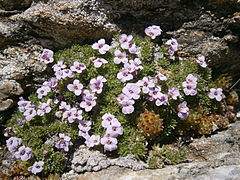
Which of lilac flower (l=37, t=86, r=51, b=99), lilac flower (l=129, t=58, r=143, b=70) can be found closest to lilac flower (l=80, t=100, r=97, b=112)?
lilac flower (l=37, t=86, r=51, b=99)

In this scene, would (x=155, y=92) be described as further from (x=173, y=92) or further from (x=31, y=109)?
(x=31, y=109)

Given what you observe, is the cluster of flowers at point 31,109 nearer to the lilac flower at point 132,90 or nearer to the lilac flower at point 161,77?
the lilac flower at point 132,90

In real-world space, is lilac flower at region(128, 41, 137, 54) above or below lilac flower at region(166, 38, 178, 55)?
below

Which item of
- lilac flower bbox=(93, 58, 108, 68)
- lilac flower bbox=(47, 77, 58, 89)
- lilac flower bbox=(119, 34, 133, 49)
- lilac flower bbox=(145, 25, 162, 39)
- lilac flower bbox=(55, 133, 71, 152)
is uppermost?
lilac flower bbox=(145, 25, 162, 39)

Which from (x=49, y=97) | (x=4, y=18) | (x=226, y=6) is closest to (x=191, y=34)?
(x=226, y=6)

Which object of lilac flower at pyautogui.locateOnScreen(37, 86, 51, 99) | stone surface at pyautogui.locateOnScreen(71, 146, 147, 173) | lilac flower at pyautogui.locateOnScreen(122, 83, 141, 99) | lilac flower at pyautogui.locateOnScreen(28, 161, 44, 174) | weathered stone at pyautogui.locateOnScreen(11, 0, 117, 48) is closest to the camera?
stone surface at pyautogui.locateOnScreen(71, 146, 147, 173)

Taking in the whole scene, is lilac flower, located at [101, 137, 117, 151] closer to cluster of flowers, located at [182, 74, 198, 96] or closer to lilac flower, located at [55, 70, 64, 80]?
lilac flower, located at [55, 70, 64, 80]

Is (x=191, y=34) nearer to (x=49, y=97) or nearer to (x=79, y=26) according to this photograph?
(x=79, y=26)
